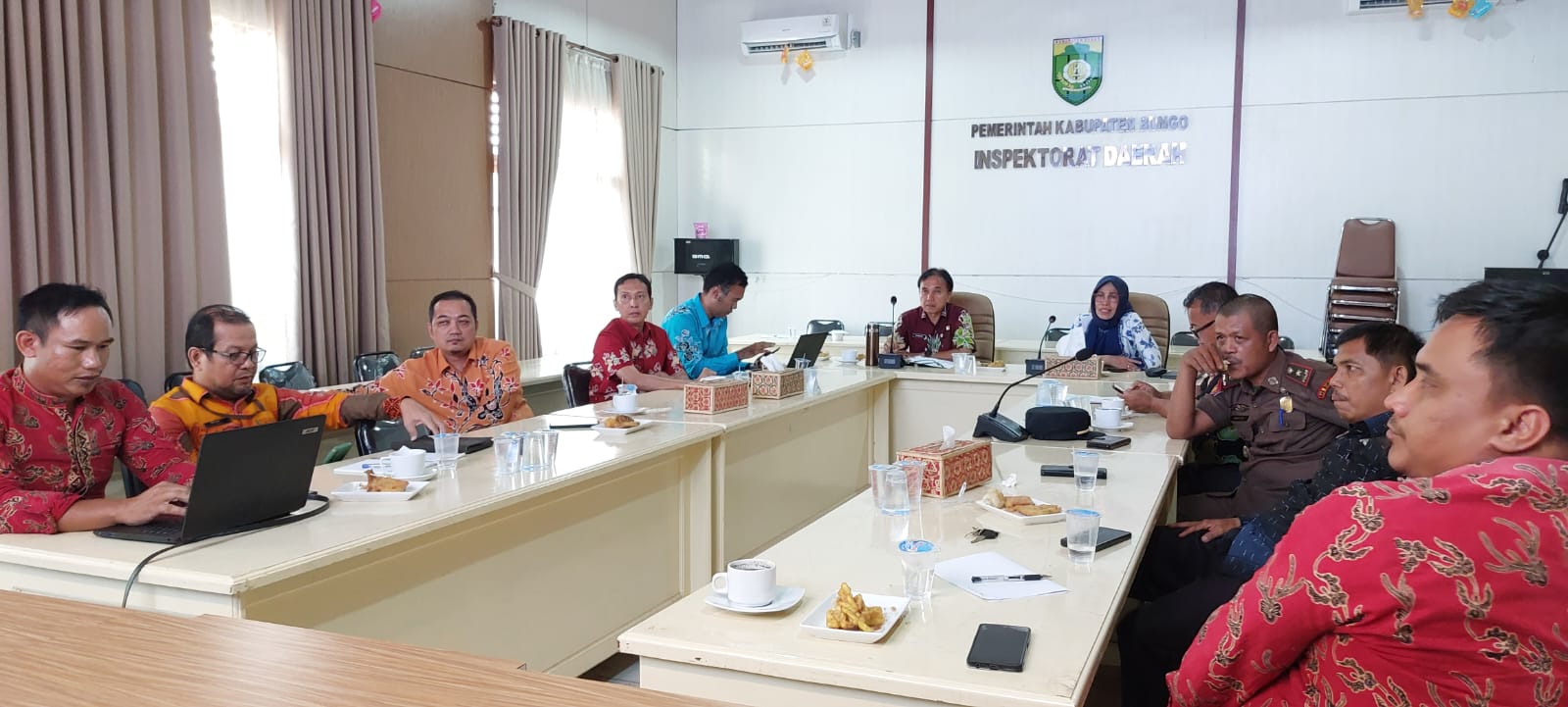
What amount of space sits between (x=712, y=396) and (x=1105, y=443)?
4.52 feet

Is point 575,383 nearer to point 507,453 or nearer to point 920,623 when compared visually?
point 507,453

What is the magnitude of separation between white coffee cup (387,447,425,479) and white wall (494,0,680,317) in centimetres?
468

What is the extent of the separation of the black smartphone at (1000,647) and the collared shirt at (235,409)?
2.01 meters

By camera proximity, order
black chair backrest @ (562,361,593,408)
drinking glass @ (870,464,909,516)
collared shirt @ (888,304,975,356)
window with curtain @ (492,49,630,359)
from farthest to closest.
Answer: window with curtain @ (492,49,630,359)
collared shirt @ (888,304,975,356)
black chair backrest @ (562,361,593,408)
drinking glass @ (870,464,909,516)

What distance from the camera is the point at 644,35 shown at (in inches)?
327

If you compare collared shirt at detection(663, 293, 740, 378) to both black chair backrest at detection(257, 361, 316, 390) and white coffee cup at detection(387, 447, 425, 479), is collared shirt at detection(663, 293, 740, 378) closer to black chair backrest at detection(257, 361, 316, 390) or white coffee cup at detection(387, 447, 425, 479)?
black chair backrest at detection(257, 361, 316, 390)

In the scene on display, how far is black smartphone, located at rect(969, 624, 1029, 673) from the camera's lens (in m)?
1.46

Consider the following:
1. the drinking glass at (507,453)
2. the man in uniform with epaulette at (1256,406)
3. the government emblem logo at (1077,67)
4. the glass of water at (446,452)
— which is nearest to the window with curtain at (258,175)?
the glass of water at (446,452)

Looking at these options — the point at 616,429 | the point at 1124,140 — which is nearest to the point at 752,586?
the point at 616,429

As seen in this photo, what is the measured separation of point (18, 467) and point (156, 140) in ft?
8.43

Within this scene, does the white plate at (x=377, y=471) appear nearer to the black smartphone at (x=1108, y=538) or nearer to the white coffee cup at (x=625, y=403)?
the white coffee cup at (x=625, y=403)

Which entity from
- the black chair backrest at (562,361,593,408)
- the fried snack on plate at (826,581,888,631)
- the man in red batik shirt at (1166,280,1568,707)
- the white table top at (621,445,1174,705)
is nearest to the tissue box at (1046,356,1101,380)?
the black chair backrest at (562,361,593,408)

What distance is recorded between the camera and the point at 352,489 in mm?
2473

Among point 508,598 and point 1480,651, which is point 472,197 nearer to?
point 508,598
